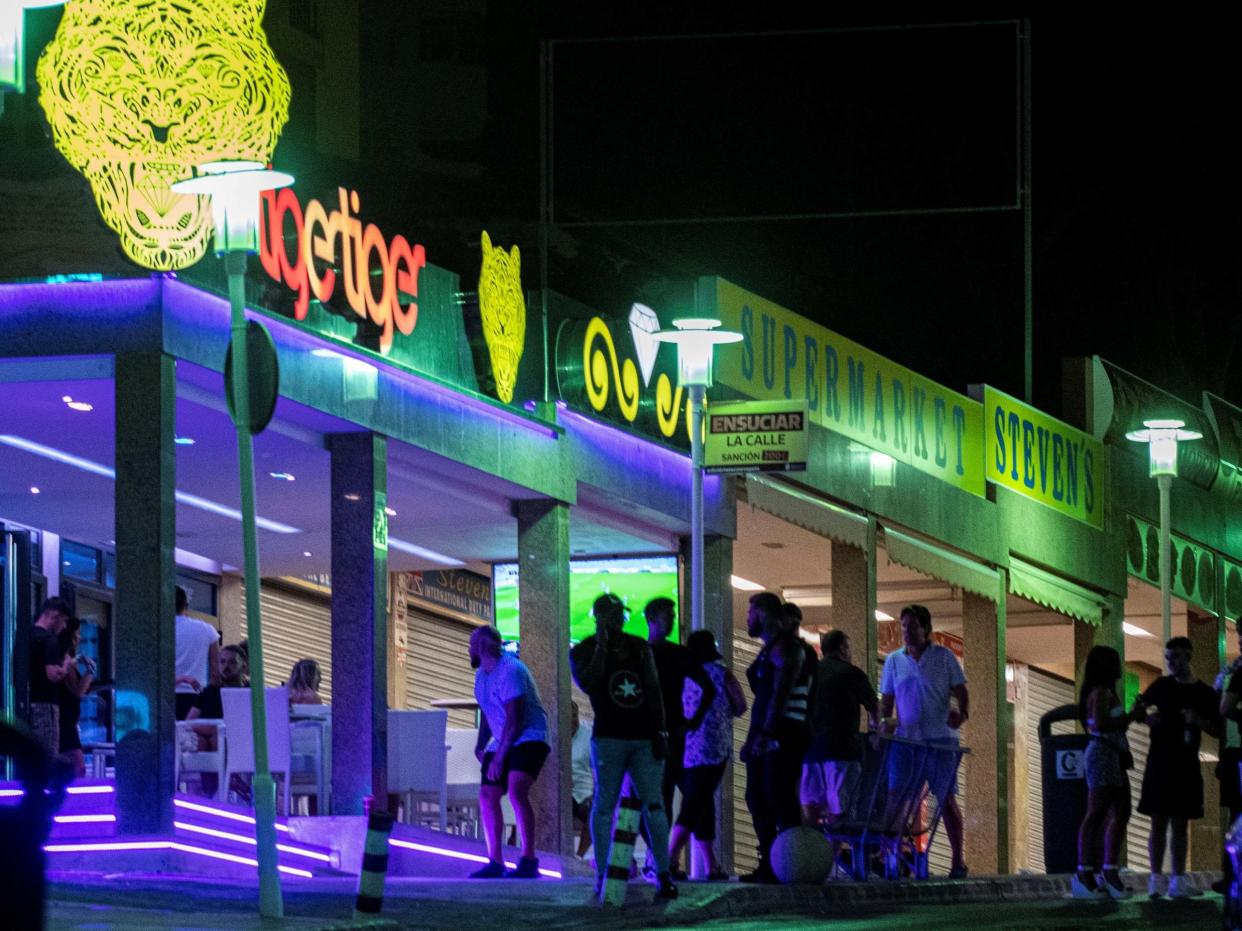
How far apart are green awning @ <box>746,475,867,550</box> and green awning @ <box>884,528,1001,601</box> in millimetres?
697

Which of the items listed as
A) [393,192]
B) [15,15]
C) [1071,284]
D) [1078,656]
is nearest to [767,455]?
[393,192]

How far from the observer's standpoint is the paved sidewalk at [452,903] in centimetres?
1158

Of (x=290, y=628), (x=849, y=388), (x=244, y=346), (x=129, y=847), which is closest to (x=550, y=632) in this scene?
(x=849, y=388)

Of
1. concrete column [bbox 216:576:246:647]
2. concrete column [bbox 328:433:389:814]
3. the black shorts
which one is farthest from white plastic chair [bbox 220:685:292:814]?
concrete column [bbox 216:576:246:647]

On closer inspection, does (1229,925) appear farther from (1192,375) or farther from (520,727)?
(1192,375)

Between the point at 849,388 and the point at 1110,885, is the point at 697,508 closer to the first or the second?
the point at 1110,885

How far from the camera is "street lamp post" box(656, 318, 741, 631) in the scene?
722 inches

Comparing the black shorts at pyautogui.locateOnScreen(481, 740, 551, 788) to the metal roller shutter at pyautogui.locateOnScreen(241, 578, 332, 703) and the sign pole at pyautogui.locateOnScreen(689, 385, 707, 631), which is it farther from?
the metal roller shutter at pyautogui.locateOnScreen(241, 578, 332, 703)

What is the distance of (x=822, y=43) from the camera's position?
2772 cm

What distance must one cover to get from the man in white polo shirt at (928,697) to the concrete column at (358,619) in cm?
348

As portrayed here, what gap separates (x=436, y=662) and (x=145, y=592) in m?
14.1

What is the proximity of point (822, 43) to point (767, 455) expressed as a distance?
9.70 meters

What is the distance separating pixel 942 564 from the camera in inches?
1022

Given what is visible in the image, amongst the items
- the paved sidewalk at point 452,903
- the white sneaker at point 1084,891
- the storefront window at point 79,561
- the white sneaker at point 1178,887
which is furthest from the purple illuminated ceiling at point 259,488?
the white sneaker at point 1178,887
